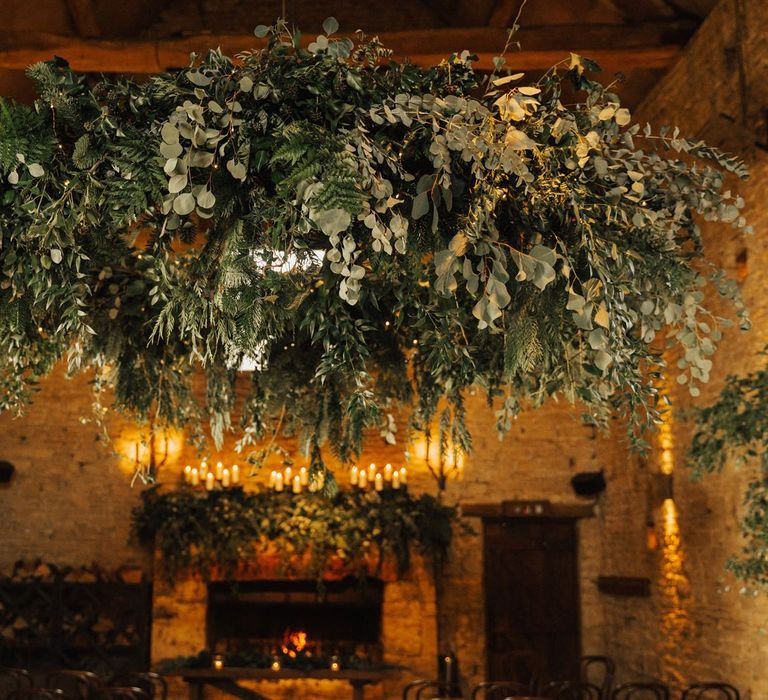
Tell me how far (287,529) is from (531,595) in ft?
8.48

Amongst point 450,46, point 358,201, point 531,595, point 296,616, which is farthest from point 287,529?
point 358,201

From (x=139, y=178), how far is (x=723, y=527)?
18.4ft

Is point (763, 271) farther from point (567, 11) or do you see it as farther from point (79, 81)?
point (79, 81)

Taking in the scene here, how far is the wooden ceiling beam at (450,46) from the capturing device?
7.59 metres

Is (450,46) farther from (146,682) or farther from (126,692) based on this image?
(146,682)

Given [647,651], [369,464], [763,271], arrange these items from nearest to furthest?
1. [763,271]
2. [647,651]
3. [369,464]

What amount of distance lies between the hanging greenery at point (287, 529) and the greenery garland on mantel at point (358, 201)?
5.97m

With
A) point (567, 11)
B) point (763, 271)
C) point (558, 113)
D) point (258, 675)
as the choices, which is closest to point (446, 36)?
point (567, 11)

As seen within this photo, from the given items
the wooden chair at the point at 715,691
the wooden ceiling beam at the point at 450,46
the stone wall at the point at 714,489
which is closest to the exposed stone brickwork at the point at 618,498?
the stone wall at the point at 714,489

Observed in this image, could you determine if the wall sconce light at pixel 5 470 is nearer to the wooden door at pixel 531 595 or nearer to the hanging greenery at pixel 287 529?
the hanging greenery at pixel 287 529

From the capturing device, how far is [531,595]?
9.40 metres

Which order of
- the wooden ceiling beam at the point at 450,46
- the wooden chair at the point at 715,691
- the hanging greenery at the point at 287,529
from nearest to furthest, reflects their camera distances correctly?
1. the wooden chair at the point at 715,691
2. the wooden ceiling beam at the point at 450,46
3. the hanging greenery at the point at 287,529

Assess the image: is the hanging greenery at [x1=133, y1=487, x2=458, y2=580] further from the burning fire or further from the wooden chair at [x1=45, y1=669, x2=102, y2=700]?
the wooden chair at [x1=45, y1=669, x2=102, y2=700]

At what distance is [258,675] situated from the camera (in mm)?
7469
